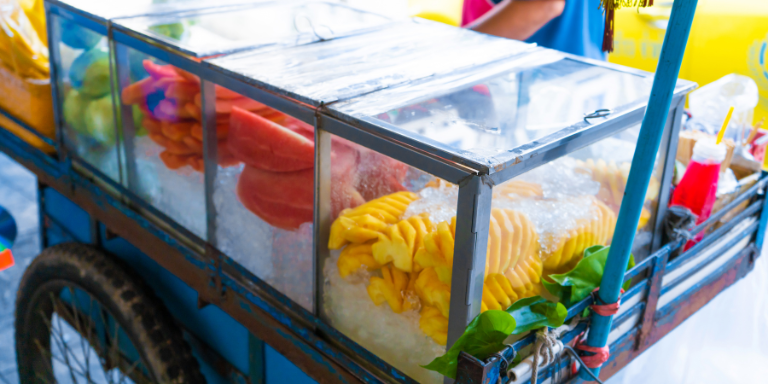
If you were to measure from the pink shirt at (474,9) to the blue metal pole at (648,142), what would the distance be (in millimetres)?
1130

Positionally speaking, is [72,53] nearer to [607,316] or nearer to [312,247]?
[312,247]

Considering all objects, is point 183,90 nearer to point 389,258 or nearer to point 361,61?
point 361,61

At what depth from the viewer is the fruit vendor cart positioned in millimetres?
740

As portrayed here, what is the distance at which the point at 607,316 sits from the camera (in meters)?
0.81

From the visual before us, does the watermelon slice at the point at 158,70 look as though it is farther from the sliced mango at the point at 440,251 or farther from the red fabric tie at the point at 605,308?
the red fabric tie at the point at 605,308

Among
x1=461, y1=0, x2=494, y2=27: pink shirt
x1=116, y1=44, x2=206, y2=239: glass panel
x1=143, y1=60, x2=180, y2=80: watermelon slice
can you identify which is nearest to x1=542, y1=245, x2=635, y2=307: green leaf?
x1=116, y1=44, x2=206, y2=239: glass panel

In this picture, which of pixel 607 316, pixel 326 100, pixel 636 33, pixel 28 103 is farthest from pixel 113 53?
pixel 636 33

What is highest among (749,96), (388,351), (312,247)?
(749,96)

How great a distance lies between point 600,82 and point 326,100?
1.46 ft

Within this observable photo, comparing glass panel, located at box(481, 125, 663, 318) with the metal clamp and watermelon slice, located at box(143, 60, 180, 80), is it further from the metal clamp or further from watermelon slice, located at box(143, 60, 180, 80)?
watermelon slice, located at box(143, 60, 180, 80)

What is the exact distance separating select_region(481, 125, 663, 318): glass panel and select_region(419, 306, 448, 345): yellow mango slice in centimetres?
6

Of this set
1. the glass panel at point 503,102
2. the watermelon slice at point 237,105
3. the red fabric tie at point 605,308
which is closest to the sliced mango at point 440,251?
the glass panel at point 503,102

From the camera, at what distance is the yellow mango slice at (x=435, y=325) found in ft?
2.54

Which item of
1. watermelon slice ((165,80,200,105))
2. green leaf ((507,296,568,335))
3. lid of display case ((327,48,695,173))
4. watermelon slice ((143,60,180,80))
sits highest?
lid of display case ((327,48,695,173))
